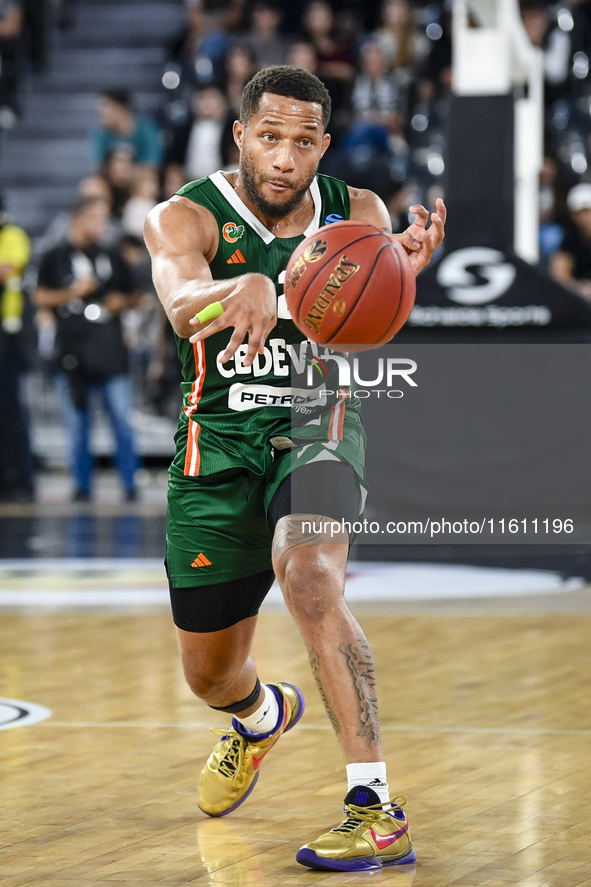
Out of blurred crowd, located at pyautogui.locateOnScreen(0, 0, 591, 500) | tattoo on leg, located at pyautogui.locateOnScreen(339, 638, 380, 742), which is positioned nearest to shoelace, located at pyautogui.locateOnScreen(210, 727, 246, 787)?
tattoo on leg, located at pyautogui.locateOnScreen(339, 638, 380, 742)

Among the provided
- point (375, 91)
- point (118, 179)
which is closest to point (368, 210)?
point (118, 179)

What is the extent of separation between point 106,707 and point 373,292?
248 centimetres

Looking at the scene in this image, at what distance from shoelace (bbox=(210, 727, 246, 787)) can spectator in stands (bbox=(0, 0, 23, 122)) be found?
14313 millimetres

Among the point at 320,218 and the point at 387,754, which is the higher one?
the point at 320,218

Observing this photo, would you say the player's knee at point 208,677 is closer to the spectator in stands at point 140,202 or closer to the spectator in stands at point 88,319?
the spectator in stands at point 88,319

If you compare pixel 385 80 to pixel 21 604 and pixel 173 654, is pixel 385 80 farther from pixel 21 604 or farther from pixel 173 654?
pixel 173 654

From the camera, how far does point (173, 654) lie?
6379 mm

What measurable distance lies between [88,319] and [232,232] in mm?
7676

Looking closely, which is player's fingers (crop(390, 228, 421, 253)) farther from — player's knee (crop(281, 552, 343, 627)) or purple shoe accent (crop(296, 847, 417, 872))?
purple shoe accent (crop(296, 847, 417, 872))

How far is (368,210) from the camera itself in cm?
419

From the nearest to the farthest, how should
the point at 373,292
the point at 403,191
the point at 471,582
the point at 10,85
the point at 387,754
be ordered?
the point at 373,292
the point at 387,754
the point at 471,582
the point at 403,191
the point at 10,85

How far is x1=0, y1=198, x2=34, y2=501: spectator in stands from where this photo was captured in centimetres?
1158

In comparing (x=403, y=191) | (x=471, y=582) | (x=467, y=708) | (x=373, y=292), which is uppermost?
(x=373, y=292)

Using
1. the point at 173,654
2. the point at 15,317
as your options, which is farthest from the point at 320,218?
the point at 15,317
